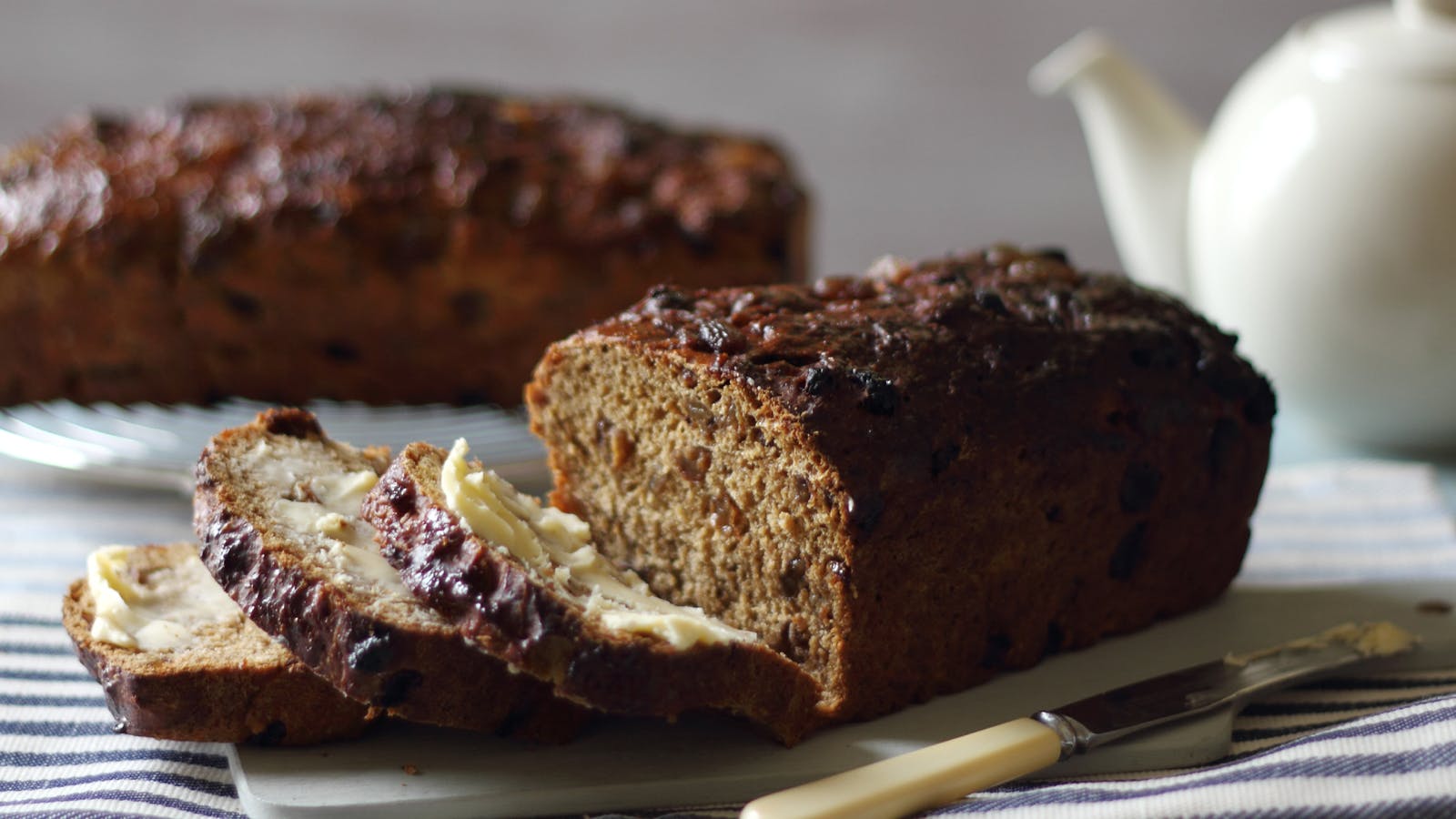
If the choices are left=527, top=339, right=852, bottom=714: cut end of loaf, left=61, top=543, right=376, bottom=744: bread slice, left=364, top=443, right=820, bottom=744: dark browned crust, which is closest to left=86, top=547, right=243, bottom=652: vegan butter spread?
left=61, top=543, right=376, bottom=744: bread slice

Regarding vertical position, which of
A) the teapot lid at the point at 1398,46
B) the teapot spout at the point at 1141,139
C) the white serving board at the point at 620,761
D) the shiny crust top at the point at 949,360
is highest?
the teapot lid at the point at 1398,46

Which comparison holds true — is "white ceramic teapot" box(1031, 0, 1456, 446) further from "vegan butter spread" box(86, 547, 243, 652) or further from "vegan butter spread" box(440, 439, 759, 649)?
"vegan butter spread" box(86, 547, 243, 652)

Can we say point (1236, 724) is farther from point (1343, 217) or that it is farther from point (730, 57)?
point (730, 57)

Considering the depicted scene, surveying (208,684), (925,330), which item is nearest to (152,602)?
(208,684)

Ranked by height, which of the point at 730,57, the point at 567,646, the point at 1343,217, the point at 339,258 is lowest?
the point at 567,646

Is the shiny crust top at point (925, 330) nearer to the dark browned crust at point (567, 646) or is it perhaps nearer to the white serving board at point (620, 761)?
the dark browned crust at point (567, 646)

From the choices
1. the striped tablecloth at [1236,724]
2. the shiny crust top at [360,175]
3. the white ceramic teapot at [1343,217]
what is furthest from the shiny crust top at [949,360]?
the shiny crust top at [360,175]
